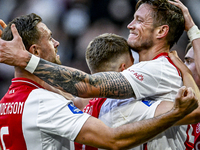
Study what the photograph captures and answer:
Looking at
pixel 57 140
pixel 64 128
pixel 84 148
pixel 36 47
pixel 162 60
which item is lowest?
pixel 84 148

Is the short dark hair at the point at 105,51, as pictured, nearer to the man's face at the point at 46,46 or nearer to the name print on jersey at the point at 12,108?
the man's face at the point at 46,46

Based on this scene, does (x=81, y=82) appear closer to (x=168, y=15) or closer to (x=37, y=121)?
(x=37, y=121)

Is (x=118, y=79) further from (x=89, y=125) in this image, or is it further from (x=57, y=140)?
(x=57, y=140)

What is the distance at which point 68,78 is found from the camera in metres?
1.71

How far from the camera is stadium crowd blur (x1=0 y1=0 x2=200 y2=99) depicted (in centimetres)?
529

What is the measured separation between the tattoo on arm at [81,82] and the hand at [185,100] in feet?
1.36

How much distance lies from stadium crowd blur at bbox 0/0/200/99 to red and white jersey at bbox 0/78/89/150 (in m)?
3.47

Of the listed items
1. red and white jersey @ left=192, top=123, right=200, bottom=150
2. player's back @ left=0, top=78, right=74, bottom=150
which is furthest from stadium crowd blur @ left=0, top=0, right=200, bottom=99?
player's back @ left=0, top=78, right=74, bottom=150

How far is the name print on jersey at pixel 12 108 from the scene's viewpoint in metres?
1.77

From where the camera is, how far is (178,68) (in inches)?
82.6

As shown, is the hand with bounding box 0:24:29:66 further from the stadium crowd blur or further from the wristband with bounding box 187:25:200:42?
the stadium crowd blur

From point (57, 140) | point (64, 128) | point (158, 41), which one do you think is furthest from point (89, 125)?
point (158, 41)

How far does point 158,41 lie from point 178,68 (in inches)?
13.9

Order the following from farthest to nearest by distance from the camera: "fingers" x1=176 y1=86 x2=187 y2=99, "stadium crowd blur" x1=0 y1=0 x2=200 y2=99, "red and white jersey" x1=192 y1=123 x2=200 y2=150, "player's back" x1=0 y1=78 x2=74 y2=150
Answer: "stadium crowd blur" x1=0 y1=0 x2=200 y2=99
"red and white jersey" x1=192 y1=123 x2=200 y2=150
"player's back" x1=0 y1=78 x2=74 y2=150
"fingers" x1=176 y1=86 x2=187 y2=99
